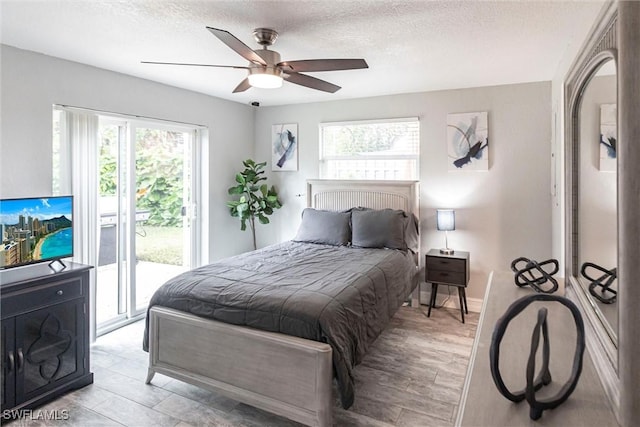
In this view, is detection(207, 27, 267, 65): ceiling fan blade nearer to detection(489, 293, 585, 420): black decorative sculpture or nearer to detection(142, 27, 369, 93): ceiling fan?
detection(142, 27, 369, 93): ceiling fan

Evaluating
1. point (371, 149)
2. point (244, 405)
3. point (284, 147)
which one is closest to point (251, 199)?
point (284, 147)

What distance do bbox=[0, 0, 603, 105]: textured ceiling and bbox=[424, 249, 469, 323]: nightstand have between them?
184cm

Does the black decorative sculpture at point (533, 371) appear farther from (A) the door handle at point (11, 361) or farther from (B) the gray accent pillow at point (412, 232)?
(B) the gray accent pillow at point (412, 232)

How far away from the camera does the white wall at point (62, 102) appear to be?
2.83 meters

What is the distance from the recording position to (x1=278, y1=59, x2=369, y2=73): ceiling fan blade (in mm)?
2365

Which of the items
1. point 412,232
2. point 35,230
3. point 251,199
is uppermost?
point 251,199

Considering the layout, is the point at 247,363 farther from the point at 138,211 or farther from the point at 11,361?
the point at 138,211

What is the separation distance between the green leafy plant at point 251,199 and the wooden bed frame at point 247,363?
2329 mm

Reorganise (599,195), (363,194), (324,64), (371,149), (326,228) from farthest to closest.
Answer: (371,149), (363,194), (326,228), (324,64), (599,195)

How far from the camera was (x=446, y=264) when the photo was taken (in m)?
3.93

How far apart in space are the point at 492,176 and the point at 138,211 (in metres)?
3.84

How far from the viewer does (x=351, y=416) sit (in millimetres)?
2357

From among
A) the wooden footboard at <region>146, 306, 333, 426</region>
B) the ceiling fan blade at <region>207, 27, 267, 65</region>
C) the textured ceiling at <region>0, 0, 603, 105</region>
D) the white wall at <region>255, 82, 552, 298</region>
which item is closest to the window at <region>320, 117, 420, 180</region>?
the white wall at <region>255, 82, 552, 298</region>

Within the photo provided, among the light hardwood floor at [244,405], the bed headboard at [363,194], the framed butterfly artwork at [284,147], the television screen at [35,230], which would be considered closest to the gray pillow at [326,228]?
the bed headboard at [363,194]
